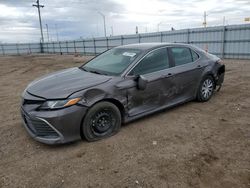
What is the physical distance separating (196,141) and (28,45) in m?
48.5

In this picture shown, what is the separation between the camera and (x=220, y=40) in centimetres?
1655

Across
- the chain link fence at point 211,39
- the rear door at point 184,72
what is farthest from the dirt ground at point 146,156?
the chain link fence at point 211,39

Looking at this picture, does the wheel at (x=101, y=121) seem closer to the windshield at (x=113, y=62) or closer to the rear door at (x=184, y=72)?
the windshield at (x=113, y=62)

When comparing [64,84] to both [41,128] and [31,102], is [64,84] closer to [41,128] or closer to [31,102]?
[31,102]

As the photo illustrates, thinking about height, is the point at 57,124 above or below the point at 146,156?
above

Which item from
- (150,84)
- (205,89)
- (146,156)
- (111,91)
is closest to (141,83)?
(150,84)

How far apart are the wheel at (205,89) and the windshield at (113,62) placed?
6.34 feet

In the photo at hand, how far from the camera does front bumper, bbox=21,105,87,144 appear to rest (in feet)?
9.79

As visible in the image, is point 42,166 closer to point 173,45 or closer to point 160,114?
point 160,114

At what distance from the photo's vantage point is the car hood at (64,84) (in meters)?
3.15

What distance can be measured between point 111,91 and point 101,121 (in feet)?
1.67

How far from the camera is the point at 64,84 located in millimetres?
3383

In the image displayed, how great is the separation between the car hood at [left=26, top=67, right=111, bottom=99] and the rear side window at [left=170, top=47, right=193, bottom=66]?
169cm

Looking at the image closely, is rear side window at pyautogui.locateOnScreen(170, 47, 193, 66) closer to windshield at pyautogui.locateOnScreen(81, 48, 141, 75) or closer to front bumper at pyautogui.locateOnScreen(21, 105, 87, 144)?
windshield at pyautogui.locateOnScreen(81, 48, 141, 75)
